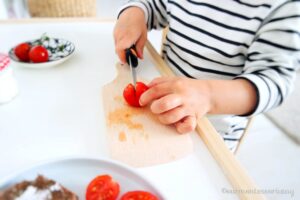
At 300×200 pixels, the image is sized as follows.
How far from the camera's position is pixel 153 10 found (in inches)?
29.6

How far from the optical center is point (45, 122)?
46 centimetres

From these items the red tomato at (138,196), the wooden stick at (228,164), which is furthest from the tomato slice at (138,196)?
the wooden stick at (228,164)

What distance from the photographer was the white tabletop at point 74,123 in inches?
14.6

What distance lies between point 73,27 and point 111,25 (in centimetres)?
11

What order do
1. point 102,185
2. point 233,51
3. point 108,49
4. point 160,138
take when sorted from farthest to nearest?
point 108,49 → point 233,51 → point 160,138 → point 102,185

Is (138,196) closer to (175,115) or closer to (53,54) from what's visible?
(175,115)

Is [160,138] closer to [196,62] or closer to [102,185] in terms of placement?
[102,185]

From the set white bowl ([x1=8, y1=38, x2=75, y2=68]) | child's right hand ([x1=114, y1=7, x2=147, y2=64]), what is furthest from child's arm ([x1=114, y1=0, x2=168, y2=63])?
white bowl ([x1=8, y1=38, x2=75, y2=68])

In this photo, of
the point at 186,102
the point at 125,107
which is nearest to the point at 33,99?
the point at 125,107

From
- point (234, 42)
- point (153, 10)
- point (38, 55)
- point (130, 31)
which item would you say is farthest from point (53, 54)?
point (234, 42)

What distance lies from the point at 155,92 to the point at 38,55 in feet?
1.00

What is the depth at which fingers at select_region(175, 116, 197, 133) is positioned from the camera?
1.41 feet

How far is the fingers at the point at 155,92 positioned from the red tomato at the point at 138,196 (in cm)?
19

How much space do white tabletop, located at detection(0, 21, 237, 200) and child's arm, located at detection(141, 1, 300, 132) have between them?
0.18ft
